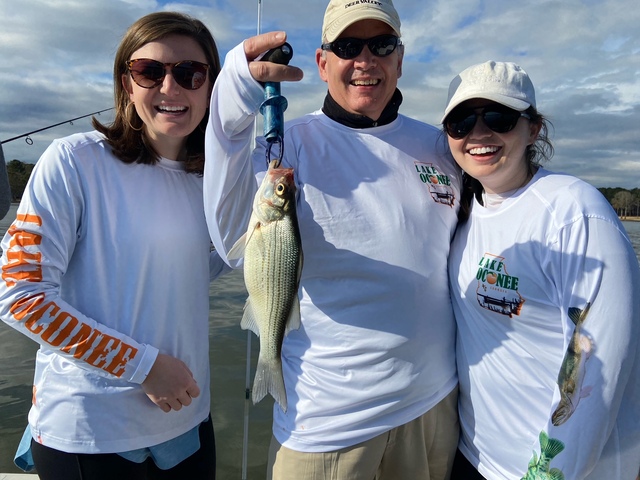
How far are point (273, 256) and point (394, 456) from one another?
1.38 m

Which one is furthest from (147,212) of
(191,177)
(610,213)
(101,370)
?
(610,213)

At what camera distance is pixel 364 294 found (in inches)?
95.7

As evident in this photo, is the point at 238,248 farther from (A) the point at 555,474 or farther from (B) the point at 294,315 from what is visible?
(A) the point at 555,474

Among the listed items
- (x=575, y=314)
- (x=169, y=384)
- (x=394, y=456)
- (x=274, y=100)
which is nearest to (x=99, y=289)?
(x=169, y=384)

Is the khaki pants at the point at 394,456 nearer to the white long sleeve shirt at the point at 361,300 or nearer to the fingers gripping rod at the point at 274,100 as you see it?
the white long sleeve shirt at the point at 361,300

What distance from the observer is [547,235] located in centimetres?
211

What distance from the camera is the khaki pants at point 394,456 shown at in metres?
2.45

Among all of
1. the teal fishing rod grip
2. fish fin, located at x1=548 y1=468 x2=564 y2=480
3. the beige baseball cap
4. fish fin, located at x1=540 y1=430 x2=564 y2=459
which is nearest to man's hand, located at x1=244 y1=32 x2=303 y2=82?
the teal fishing rod grip

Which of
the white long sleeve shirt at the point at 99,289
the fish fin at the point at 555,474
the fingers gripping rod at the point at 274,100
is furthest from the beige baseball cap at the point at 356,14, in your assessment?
the fish fin at the point at 555,474

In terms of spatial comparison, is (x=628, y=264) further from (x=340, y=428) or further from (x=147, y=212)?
(x=147, y=212)

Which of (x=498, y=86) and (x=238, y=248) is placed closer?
(x=238, y=248)

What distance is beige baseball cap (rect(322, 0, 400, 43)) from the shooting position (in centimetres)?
253

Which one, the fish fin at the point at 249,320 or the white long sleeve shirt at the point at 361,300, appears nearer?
the fish fin at the point at 249,320

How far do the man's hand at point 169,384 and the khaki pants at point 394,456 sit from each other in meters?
0.62
